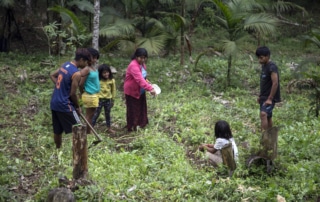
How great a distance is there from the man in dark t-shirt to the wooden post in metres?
3.48

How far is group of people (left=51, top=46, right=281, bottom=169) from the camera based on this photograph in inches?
241

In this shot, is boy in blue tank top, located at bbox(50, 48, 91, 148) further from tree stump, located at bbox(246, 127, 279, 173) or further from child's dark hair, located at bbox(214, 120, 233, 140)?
tree stump, located at bbox(246, 127, 279, 173)

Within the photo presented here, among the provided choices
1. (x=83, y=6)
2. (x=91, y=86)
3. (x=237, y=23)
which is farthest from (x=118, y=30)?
(x=91, y=86)

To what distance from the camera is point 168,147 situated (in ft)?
22.3

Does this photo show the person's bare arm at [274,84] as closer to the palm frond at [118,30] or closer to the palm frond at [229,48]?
the palm frond at [229,48]

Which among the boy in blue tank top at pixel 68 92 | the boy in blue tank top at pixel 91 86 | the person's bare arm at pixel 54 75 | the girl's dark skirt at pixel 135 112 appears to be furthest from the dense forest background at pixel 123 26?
the boy in blue tank top at pixel 68 92

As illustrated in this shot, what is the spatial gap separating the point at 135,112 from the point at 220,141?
2.17 meters

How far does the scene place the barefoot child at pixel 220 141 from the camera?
6148mm

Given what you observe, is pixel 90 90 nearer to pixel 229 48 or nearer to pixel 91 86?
pixel 91 86

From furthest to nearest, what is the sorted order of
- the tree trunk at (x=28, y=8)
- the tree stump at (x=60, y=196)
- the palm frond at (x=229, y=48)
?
the tree trunk at (x=28, y=8), the palm frond at (x=229, y=48), the tree stump at (x=60, y=196)

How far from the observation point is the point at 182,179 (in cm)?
548

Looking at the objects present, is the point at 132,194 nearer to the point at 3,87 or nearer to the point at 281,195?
the point at 281,195

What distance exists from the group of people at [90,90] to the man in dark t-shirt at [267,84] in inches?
71.1

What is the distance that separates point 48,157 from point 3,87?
4.25 metres
